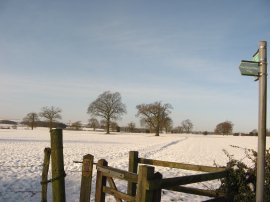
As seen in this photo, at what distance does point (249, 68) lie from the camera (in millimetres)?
4902

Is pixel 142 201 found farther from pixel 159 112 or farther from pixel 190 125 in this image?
pixel 190 125

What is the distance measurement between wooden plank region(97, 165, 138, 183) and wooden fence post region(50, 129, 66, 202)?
0.61 meters

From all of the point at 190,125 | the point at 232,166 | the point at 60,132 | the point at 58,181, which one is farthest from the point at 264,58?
the point at 190,125

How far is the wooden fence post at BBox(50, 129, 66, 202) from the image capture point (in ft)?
17.1

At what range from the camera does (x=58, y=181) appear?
5.29 metres

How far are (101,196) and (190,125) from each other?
495 ft

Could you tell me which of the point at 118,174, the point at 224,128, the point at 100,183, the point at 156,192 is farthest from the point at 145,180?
the point at 224,128

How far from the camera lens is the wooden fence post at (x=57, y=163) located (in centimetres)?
521

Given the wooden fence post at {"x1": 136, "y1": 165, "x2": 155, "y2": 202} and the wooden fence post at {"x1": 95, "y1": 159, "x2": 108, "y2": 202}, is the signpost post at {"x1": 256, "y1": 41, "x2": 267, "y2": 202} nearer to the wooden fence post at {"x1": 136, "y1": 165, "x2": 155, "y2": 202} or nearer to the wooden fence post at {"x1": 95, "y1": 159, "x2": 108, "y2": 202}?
the wooden fence post at {"x1": 136, "y1": 165, "x2": 155, "y2": 202}

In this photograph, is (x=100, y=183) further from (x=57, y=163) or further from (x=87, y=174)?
(x=57, y=163)

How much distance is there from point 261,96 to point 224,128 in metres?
135

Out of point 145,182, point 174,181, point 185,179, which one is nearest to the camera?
point 145,182

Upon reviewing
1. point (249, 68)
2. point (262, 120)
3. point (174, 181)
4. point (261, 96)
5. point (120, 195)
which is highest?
point (249, 68)

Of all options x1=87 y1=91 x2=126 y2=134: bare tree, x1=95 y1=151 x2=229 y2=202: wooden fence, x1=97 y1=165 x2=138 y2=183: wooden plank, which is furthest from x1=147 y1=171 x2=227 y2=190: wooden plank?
x1=87 y1=91 x2=126 y2=134: bare tree
